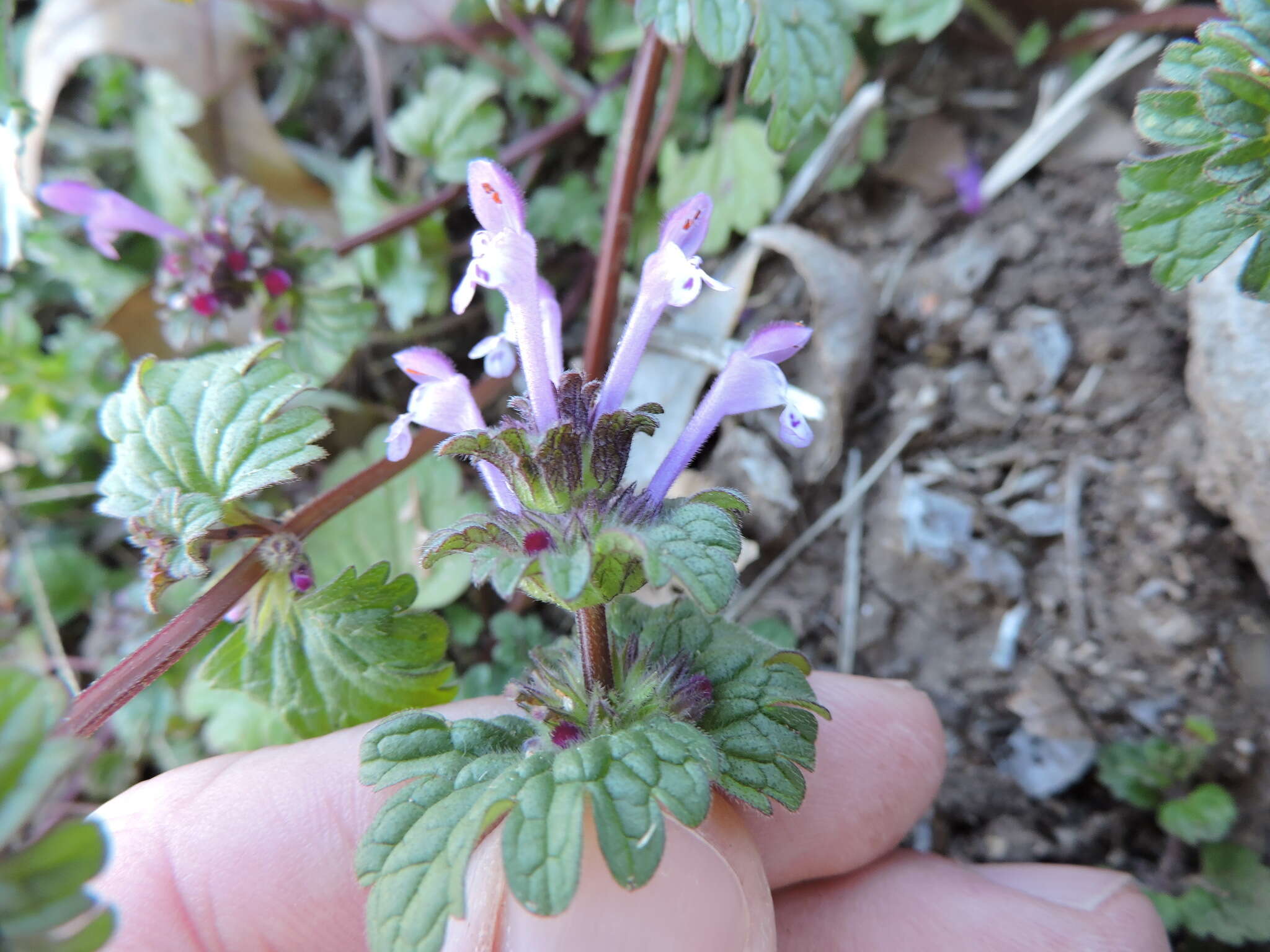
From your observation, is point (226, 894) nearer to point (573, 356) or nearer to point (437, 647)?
point (437, 647)

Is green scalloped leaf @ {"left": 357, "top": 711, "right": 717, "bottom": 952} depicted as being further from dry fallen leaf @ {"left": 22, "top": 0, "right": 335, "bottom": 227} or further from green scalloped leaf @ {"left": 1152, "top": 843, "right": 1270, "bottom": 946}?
dry fallen leaf @ {"left": 22, "top": 0, "right": 335, "bottom": 227}

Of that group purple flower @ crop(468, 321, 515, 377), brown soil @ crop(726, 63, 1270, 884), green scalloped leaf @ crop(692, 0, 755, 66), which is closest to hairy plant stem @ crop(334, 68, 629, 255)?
brown soil @ crop(726, 63, 1270, 884)

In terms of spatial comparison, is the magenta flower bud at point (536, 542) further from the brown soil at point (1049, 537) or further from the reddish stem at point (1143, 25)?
the reddish stem at point (1143, 25)

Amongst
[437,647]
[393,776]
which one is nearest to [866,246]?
[437,647]

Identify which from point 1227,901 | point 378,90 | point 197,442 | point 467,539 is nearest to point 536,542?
point 467,539

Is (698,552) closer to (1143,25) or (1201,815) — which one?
(1201,815)

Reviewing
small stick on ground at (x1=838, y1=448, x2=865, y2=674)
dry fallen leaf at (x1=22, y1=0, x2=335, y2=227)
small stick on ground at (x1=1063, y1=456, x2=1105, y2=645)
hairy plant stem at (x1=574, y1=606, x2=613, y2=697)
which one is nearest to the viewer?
hairy plant stem at (x1=574, y1=606, x2=613, y2=697)

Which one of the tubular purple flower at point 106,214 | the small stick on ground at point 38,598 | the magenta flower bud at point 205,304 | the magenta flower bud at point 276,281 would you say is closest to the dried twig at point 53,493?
the small stick on ground at point 38,598
